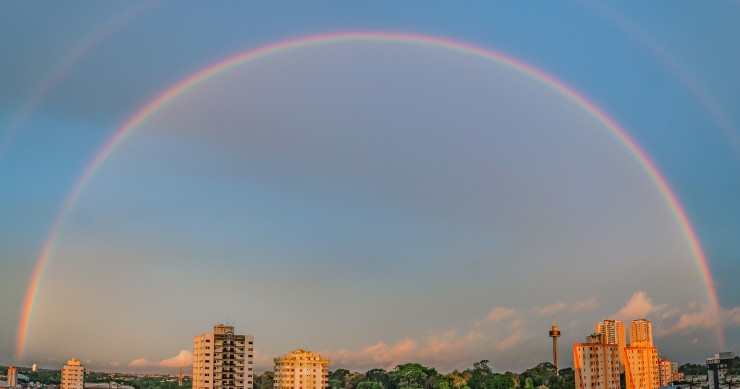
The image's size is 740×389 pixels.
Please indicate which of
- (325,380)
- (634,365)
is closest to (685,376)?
(634,365)

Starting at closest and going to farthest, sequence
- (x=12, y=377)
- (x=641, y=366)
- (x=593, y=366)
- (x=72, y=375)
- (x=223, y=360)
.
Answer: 1. (x=223, y=360)
2. (x=593, y=366)
3. (x=641, y=366)
4. (x=72, y=375)
5. (x=12, y=377)

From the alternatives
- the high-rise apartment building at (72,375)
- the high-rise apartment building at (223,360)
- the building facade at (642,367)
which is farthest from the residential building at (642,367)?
the high-rise apartment building at (72,375)

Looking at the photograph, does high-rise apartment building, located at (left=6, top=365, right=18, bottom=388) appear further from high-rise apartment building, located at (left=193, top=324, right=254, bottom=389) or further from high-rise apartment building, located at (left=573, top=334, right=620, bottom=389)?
high-rise apartment building, located at (left=573, top=334, right=620, bottom=389)

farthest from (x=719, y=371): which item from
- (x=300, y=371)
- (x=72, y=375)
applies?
(x=72, y=375)

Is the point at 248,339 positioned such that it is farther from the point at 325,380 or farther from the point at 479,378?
the point at 479,378

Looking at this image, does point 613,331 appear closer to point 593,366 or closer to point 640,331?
point 640,331

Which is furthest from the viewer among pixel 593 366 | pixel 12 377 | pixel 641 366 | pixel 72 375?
pixel 12 377
